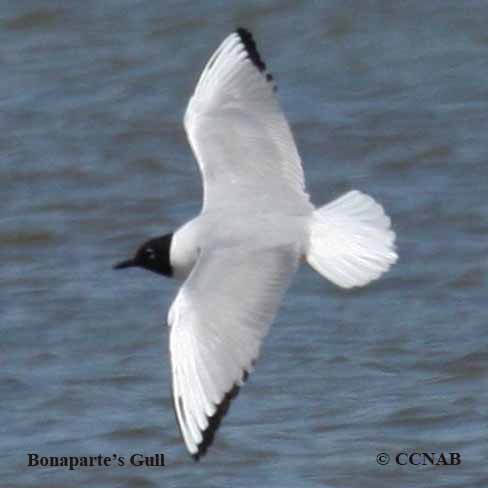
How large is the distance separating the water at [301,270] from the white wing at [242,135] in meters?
1.02

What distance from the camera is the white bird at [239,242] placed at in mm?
→ 4832

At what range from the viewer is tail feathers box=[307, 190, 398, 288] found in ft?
17.0

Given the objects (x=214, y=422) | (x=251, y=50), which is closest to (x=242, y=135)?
(x=251, y=50)

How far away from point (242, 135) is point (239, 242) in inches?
24.4

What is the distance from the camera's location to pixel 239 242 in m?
5.18

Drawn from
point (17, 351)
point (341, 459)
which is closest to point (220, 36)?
point (17, 351)

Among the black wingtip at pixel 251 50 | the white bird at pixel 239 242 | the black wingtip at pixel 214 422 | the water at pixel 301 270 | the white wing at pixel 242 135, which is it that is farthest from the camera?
the water at pixel 301 270

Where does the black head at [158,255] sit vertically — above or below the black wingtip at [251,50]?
below

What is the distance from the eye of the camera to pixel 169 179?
834 cm

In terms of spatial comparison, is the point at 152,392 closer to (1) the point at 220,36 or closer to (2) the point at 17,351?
(2) the point at 17,351

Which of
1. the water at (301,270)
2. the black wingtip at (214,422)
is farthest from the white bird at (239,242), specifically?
the water at (301,270)

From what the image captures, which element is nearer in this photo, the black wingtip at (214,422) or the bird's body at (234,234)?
the black wingtip at (214,422)

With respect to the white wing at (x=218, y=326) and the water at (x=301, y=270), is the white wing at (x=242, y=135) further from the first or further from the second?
the water at (x=301, y=270)

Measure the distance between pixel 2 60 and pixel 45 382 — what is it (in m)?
3.19
